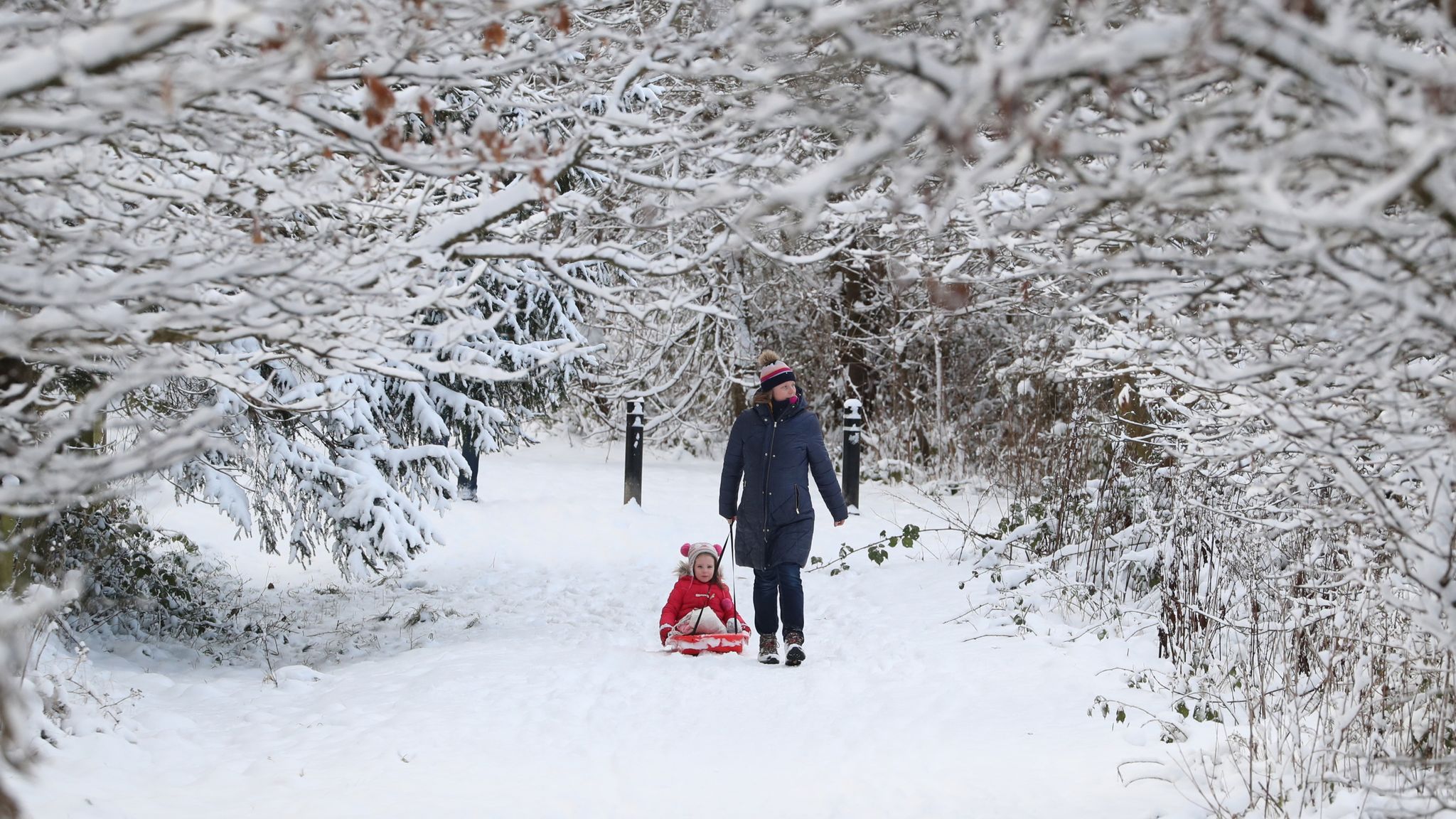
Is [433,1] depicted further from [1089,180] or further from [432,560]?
[432,560]

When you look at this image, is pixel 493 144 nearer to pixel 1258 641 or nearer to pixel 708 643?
pixel 1258 641

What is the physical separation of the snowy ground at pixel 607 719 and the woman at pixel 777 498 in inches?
12.4

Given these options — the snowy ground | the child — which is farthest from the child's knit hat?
the snowy ground

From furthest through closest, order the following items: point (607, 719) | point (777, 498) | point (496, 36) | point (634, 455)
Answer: point (634, 455) < point (777, 498) < point (607, 719) < point (496, 36)

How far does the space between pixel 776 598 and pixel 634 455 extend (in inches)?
195

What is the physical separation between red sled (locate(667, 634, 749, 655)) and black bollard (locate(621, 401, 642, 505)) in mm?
4749

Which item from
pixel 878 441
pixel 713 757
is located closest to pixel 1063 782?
pixel 713 757

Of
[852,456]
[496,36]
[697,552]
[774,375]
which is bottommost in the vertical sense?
[697,552]

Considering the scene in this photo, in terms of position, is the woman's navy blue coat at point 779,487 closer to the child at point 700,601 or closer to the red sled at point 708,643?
the child at point 700,601

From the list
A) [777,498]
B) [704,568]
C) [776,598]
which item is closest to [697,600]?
[704,568]

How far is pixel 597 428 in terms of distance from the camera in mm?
19672

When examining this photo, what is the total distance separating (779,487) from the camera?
6.50 metres

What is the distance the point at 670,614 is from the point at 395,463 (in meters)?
2.02

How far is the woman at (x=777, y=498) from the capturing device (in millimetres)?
6406
